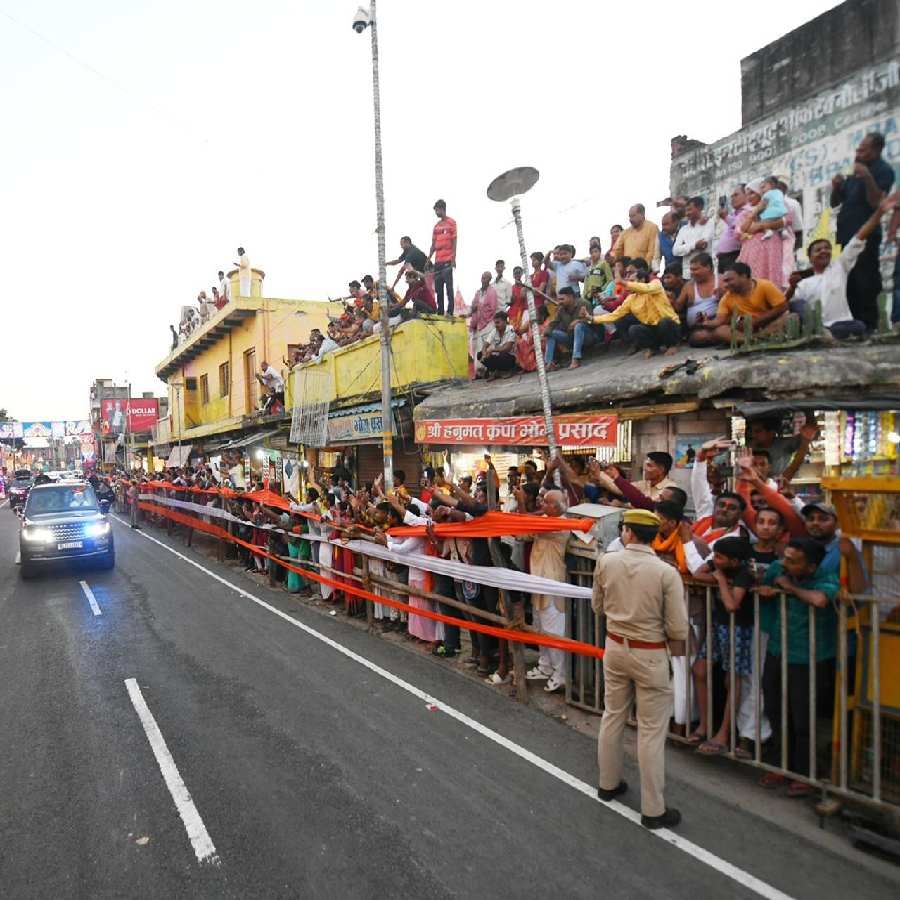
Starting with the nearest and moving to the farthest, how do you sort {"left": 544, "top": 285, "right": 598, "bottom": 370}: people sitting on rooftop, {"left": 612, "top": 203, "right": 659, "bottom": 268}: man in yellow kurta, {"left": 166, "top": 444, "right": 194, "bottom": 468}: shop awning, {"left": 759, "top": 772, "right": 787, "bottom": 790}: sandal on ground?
{"left": 759, "top": 772, "right": 787, "bottom": 790}: sandal on ground < {"left": 612, "top": 203, "right": 659, "bottom": 268}: man in yellow kurta < {"left": 544, "top": 285, "right": 598, "bottom": 370}: people sitting on rooftop < {"left": 166, "top": 444, "right": 194, "bottom": 468}: shop awning

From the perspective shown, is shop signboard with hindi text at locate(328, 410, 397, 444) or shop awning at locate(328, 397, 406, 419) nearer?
shop signboard with hindi text at locate(328, 410, 397, 444)

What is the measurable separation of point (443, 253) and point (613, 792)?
1255cm

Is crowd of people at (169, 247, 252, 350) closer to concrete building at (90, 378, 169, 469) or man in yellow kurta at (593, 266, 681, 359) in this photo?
concrete building at (90, 378, 169, 469)

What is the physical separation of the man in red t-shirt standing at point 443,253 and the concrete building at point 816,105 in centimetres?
548

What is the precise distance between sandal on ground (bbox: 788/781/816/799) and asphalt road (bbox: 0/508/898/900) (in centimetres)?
39

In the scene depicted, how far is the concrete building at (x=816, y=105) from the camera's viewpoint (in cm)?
1005

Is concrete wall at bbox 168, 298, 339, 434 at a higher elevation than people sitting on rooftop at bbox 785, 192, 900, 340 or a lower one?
higher

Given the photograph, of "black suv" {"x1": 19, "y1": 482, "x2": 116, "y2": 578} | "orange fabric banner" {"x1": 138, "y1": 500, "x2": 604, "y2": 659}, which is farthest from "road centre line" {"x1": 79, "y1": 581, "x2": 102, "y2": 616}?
"orange fabric banner" {"x1": 138, "y1": 500, "x2": 604, "y2": 659}

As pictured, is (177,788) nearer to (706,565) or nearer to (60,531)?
(706,565)

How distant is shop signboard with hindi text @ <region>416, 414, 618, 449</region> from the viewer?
8102 millimetres

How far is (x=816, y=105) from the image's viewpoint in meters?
10.9

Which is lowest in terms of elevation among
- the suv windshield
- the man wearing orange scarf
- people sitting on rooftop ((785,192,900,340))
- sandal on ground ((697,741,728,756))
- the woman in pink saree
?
sandal on ground ((697,741,728,756))

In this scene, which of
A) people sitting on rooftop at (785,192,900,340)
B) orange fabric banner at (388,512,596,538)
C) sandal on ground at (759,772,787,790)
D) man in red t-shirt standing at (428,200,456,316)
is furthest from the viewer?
man in red t-shirt standing at (428,200,456,316)

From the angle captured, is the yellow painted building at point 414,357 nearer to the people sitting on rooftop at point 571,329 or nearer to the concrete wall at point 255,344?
the people sitting on rooftop at point 571,329
